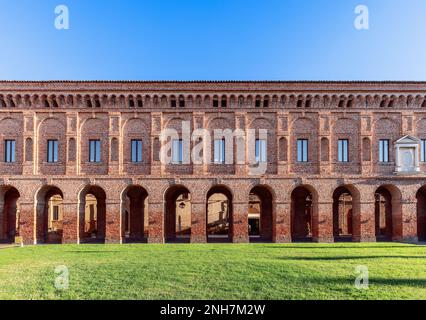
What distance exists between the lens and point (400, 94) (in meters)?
24.2

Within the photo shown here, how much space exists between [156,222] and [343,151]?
12968 mm

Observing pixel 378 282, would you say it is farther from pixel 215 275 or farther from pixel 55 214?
pixel 55 214

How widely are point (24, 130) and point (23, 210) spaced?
200 inches

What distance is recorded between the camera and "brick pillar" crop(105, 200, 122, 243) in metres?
23.5

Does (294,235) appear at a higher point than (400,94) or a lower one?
lower

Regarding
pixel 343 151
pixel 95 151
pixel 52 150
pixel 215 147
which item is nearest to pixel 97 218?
pixel 95 151

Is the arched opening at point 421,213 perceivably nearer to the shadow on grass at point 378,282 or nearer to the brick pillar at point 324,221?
the brick pillar at point 324,221

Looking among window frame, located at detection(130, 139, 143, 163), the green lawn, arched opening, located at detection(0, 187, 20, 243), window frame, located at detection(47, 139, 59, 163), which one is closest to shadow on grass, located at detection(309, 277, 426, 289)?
the green lawn

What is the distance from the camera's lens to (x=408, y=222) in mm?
23797

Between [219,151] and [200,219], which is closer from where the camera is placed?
[200,219]

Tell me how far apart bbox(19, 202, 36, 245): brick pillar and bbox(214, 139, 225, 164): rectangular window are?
1199cm
